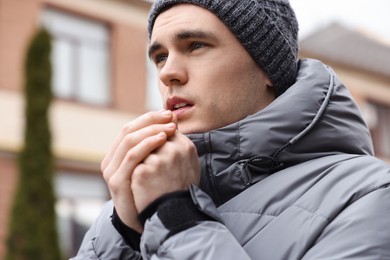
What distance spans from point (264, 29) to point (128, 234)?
675mm

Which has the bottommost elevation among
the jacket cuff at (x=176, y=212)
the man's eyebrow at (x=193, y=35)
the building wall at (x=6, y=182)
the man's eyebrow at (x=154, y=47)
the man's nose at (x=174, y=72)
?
the building wall at (x=6, y=182)

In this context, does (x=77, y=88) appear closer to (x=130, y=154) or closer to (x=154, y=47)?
(x=154, y=47)

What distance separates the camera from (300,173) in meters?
Result: 1.68

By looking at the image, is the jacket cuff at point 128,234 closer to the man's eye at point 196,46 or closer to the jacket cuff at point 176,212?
the jacket cuff at point 176,212

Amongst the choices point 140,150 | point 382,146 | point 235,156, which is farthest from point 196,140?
point 382,146

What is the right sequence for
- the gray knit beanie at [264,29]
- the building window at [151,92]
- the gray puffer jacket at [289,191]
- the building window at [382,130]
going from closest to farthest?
the gray puffer jacket at [289,191] → the gray knit beanie at [264,29] → the building window at [151,92] → the building window at [382,130]

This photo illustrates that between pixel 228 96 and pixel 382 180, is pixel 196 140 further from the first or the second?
pixel 382 180

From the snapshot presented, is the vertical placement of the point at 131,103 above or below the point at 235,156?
below

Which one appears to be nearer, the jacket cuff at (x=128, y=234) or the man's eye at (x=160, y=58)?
the jacket cuff at (x=128, y=234)

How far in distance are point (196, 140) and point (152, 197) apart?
0.88 feet

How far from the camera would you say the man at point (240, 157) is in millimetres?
1505

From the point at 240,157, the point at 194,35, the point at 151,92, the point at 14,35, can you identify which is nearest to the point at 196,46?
the point at 194,35

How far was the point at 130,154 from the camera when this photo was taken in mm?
1556

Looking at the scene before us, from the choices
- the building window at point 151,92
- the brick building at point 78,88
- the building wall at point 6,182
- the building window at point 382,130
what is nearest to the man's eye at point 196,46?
the brick building at point 78,88
